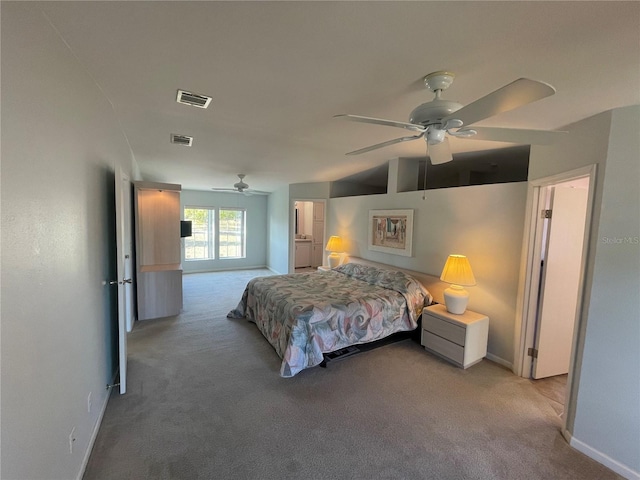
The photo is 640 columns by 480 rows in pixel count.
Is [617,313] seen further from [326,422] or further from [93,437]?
[93,437]

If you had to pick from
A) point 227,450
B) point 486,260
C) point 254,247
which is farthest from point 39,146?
point 254,247

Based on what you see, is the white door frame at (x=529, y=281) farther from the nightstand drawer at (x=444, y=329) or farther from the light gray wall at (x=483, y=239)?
the nightstand drawer at (x=444, y=329)

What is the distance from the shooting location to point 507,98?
1.22 m

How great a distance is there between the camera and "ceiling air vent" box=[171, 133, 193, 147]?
329cm

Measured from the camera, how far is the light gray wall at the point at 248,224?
746 centimetres

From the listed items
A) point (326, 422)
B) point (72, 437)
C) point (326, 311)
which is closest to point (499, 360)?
point (326, 311)

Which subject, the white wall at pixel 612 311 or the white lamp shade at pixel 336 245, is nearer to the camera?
the white wall at pixel 612 311

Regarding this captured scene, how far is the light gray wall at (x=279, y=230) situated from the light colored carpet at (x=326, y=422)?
3847mm

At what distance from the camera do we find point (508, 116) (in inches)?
91.5

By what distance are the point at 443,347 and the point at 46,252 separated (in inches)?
133

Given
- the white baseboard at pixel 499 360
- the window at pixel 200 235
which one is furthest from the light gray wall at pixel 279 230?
the white baseboard at pixel 499 360

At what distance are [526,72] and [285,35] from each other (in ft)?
4.74

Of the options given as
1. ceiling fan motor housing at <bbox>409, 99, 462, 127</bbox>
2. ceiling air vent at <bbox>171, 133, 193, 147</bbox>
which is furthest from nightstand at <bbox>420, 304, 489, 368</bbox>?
ceiling air vent at <bbox>171, 133, 193, 147</bbox>

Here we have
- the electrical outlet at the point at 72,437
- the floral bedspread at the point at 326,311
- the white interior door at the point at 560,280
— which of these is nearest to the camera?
the electrical outlet at the point at 72,437
